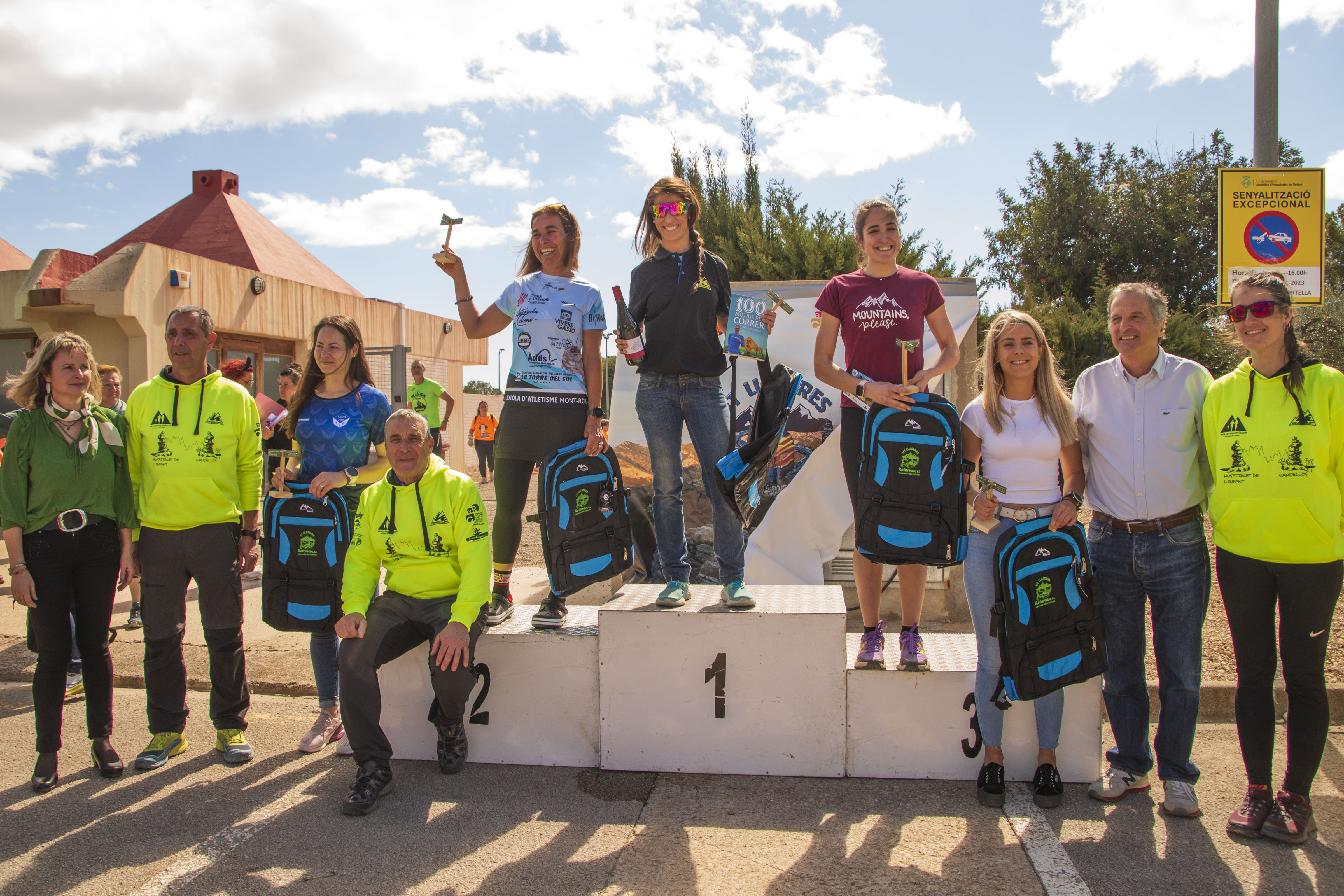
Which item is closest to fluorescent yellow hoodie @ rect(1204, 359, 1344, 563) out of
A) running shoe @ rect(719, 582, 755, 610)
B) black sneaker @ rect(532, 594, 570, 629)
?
running shoe @ rect(719, 582, 755, 610)

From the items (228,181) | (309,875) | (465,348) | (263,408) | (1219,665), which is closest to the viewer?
(309,875)

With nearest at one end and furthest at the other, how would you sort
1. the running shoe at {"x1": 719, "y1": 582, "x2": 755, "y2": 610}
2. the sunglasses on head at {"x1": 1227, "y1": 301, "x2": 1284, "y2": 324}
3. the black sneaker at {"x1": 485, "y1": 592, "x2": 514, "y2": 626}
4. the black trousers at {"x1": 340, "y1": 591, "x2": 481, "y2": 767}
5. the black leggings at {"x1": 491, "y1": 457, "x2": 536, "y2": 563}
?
the sunglasses on head at {"x1": 1227, "y1": 301, "x2": 1284, "y2": 324} < the black trousers at {"x1": 340, "y1": 591, "x2": 481, "y2": 767} < the running shoe at {"x1": 719, "y1": 582, "x2": 755, "y2": 610} < the black leggings at {"x1": 491, "y1": 457, "x2": 536, "y2": 563} < the black sneaker at {"x1": 485, "y1": 592, "x2": 514, "y2": 626}

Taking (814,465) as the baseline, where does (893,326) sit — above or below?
above

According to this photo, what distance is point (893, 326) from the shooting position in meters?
3.61

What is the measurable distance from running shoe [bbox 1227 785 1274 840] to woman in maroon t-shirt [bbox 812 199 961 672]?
1.19 meters

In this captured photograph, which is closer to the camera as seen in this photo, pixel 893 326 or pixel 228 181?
pixel 893 326

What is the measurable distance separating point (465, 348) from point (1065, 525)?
1971 centimetres

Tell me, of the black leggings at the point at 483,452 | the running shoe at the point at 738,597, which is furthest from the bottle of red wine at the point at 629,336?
the black leggings at the point at 483,452

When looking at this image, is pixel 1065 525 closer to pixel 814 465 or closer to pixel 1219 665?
pixel 1219 665

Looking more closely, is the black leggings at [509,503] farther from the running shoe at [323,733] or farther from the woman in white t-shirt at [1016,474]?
the woman in white t-shirt at [1016,474]

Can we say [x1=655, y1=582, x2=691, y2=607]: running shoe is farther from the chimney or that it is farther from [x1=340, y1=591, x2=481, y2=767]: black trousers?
the chimney

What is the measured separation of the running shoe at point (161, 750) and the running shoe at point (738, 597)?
2.66m

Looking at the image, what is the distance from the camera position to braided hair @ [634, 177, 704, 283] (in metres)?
3.84

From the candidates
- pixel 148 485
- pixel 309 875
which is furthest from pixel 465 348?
pixel 309 875
